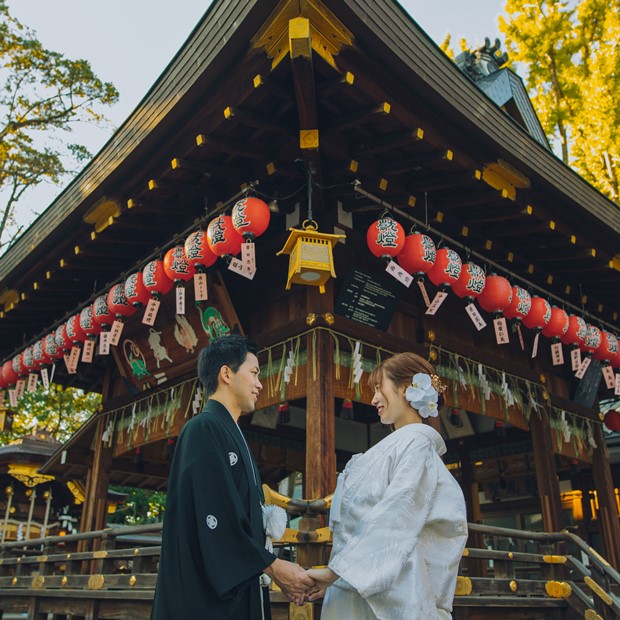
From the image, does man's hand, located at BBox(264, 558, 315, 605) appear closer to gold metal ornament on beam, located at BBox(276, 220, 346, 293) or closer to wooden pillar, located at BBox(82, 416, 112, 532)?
gold metal ornament on beam, located at BBox(276, 220, 346, 293)

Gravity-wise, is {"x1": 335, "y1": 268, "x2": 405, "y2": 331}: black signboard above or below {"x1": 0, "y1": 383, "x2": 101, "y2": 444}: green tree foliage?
below

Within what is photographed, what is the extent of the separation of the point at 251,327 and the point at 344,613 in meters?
4.78

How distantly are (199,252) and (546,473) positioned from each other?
5.86 meters

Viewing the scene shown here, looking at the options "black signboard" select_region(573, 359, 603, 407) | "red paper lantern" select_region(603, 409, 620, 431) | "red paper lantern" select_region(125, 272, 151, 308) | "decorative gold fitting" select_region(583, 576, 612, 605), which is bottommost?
"decorative gold fitting" select_region(583, 576, 612, 605)

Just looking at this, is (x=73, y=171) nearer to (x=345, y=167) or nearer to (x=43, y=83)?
(x=43, y=83)

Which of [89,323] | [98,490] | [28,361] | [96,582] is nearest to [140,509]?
[98,490]

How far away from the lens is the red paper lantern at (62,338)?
825cm

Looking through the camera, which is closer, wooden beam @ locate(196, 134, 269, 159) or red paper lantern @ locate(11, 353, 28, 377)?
wooden beam @ locate(196, 134, 269, 159)

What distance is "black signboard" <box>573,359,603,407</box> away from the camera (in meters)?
9.70

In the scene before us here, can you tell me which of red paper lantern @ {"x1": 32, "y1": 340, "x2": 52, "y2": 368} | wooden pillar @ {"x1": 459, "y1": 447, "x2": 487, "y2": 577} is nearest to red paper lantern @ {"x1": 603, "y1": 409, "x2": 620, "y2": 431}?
wooden pillar @ {"x1": 459, "y1": 447, "x2": 487, "y2": 577}

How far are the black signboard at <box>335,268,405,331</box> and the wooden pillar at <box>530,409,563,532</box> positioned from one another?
10.9 ft

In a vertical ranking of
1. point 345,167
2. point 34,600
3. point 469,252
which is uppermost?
point 345,167

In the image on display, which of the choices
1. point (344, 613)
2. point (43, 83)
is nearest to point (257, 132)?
point (344, 613)

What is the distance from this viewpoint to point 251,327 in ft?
23.5
